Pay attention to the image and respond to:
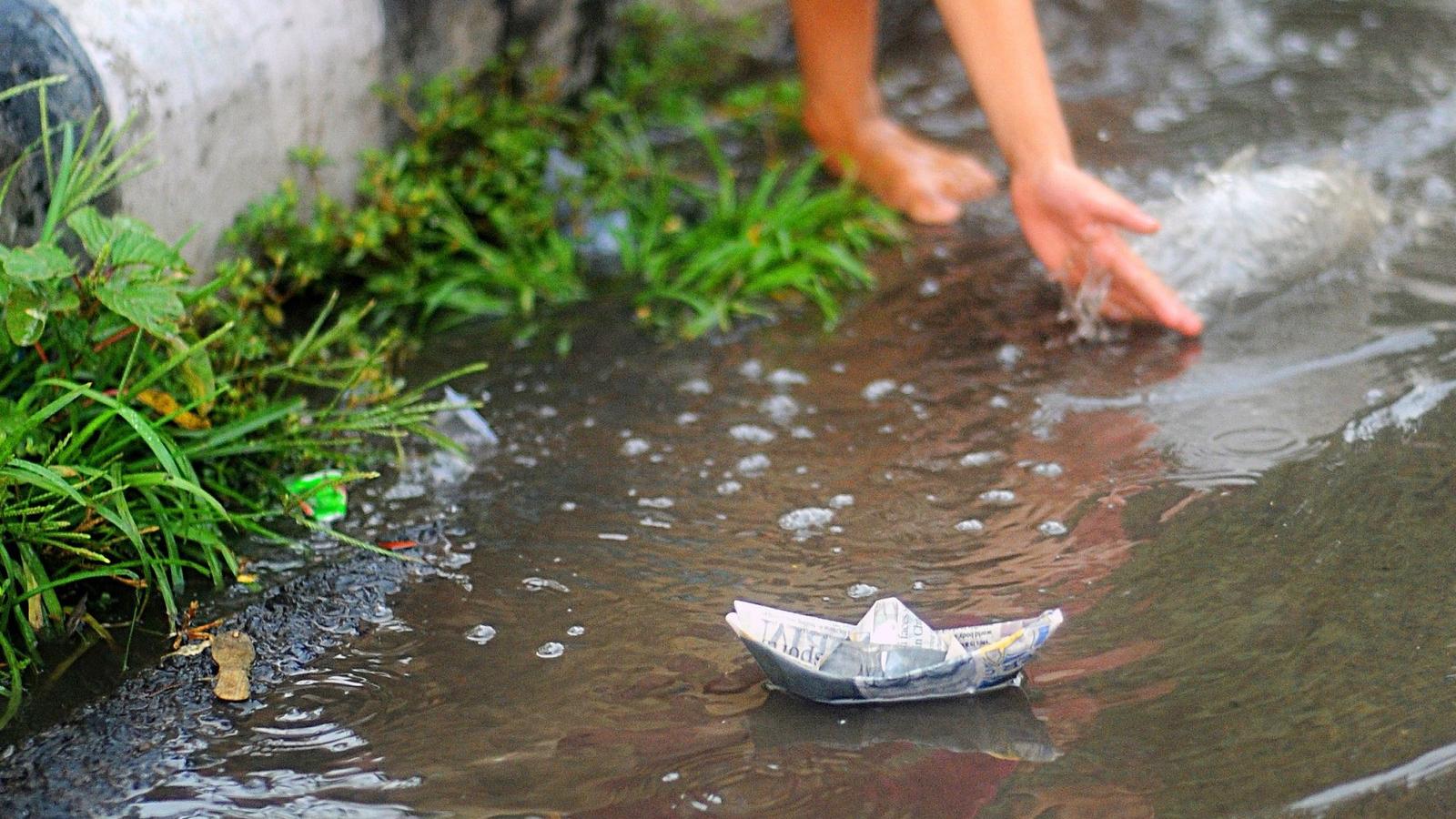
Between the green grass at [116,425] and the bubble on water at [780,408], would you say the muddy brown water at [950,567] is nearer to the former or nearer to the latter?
the bubble on water at [780,408]

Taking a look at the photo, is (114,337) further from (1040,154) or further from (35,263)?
(1040,154)

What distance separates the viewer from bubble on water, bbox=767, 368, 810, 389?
2.74m

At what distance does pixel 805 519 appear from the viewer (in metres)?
2.24

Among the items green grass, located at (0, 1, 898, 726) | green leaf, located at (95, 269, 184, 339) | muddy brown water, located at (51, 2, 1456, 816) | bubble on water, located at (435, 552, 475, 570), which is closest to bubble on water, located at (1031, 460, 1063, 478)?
muddy brown water, located at (51, 2, 1456, 816)

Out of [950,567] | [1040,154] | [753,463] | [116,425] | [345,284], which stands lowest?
[950,567]

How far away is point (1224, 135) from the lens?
370 centimetres

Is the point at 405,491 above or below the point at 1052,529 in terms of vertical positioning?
above

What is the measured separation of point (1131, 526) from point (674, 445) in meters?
0.83

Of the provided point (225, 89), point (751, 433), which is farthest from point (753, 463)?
point (225, 89)

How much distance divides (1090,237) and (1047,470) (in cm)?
59

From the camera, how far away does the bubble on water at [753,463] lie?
2.42 m

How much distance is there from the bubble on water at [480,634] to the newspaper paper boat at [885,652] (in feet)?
1.33

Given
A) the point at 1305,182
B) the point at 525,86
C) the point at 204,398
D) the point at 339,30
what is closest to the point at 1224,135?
the point at 1305,182

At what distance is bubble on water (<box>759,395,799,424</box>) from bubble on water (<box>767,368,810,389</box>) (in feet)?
0.19
